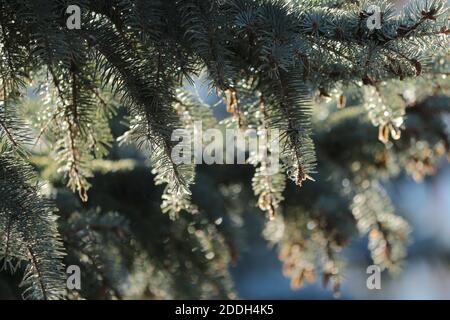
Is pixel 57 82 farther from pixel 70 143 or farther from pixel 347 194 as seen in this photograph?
pixel 347 194

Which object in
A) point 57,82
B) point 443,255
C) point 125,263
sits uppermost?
point 443,255

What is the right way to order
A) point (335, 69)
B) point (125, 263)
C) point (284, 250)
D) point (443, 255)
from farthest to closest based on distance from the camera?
point (443, 255) → point (284, 250) → point (125, 263) → point (335, 69)

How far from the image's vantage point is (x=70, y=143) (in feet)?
3.28

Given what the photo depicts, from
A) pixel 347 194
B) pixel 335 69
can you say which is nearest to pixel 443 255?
pixel 347 194

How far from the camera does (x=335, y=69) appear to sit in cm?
98

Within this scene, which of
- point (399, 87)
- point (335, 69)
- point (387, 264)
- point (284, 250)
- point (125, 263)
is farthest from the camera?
point (284, 250)

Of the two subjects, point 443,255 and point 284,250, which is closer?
point 284,250

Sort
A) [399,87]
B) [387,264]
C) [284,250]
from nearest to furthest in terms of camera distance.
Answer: [399,87]
[387,264]
[284,250]
